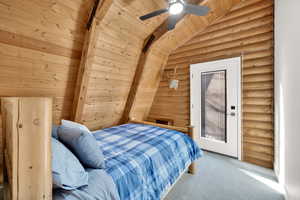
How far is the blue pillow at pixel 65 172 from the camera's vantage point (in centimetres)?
82

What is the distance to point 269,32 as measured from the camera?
235 cm

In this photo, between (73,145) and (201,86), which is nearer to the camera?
(73,145)

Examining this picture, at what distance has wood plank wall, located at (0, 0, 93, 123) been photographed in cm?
145

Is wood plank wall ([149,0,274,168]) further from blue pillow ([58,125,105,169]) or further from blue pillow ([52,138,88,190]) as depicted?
blue pillow ([52,138,88,190])

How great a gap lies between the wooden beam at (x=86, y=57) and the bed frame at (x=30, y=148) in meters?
1.64

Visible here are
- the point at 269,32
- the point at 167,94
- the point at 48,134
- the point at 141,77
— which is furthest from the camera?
the point at 167,94

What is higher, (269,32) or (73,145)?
(269,32)

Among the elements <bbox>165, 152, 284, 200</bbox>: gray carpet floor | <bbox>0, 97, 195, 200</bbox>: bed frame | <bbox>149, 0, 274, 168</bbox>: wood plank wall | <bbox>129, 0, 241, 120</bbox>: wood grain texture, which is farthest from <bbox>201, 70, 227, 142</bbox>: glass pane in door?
<bbox>0, 97, 195, 200</bbox>: bed frame

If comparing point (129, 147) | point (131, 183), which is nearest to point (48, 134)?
point (131, 183)

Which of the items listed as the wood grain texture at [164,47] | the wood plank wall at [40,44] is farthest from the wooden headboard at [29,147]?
the wood grain texture at [164,47]

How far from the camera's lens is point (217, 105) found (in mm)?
2947

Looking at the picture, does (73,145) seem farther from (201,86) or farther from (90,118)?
(201,86)

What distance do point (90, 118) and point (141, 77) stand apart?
148cm

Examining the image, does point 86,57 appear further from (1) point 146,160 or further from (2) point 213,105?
(2) point 213,105
